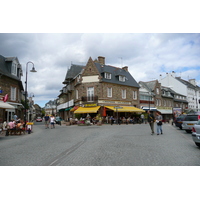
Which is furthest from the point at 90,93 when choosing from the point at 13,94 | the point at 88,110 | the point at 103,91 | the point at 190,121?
the point at 190,121

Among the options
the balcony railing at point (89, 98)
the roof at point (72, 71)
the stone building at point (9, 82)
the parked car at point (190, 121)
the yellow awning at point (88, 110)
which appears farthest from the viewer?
the roof at point (72, 71)

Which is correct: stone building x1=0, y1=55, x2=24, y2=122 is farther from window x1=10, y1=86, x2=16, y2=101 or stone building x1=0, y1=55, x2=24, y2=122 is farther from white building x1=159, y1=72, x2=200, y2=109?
white building x1=159, y1=72, x2=200, y2=109

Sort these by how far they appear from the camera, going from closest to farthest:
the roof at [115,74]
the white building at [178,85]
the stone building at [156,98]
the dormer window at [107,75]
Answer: the dormer window at [107,75] → the roof at [115,74] → the stone building at [156,98] → the white building at [178,85]

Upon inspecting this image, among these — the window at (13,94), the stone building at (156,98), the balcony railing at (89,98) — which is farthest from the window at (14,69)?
the stone building at (156,98)

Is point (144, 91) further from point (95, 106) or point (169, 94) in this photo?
point (95, 106)

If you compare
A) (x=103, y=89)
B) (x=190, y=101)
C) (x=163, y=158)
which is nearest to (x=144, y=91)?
(x=103, y=89)

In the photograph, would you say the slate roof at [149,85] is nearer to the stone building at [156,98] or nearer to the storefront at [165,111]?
the stone building at [156,98]

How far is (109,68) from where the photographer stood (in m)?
38.1

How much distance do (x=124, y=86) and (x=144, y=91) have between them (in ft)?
34.9

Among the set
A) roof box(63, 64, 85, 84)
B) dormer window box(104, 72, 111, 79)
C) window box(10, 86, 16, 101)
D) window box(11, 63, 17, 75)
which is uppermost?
roof box(63, 64, 85, 84)

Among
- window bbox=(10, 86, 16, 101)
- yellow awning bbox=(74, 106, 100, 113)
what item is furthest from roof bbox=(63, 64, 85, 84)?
window bbox=(10, 86, 16, 101)

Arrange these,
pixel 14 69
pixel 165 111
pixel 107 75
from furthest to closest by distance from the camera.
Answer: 1. pixel 165 111
2. pixel 107 75
3. pixel 14 69

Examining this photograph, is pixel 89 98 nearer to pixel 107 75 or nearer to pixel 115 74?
pixel 107 75

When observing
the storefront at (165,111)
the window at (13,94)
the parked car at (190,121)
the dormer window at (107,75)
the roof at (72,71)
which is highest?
the roof at (72,71)
